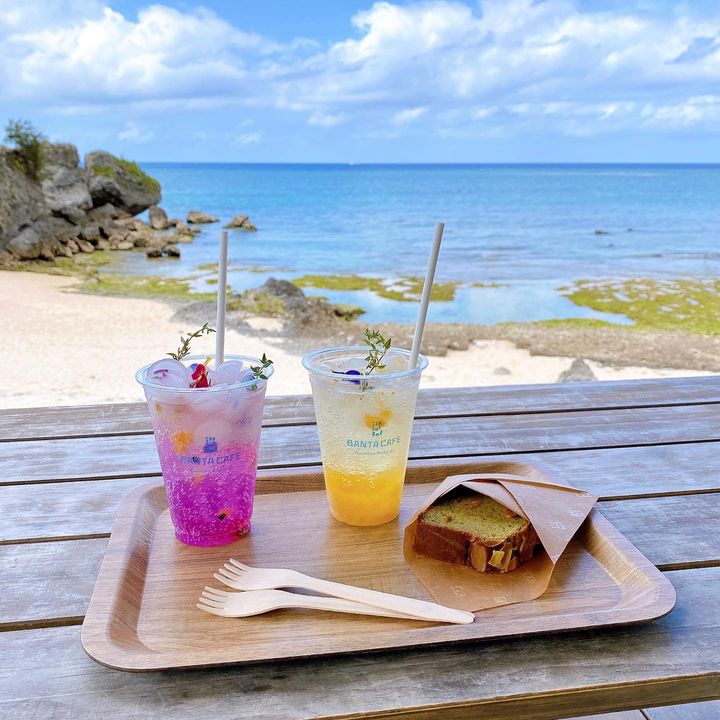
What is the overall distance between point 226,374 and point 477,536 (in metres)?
0.32

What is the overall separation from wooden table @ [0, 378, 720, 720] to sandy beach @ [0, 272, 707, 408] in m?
3.60

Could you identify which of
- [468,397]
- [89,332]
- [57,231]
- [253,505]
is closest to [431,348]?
[89,332]

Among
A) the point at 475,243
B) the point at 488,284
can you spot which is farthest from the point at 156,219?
the point at 488,284

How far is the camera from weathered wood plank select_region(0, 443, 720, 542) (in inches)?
35.7

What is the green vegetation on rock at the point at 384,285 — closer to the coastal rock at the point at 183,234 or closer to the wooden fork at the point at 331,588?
the coastal rock at the point at 183,234

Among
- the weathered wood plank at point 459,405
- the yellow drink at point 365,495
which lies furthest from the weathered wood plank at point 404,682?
the weathered wood plank at point 459,405

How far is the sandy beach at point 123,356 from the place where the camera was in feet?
17.3

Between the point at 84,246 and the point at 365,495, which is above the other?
the point at 365,495

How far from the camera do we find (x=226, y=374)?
786mm

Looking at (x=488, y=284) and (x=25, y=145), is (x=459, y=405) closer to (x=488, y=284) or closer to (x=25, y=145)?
(x=488, y=284)

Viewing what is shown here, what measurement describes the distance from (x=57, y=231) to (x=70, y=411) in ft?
45.9

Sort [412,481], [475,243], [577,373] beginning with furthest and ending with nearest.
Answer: [475,243], [577,373], [412,481]

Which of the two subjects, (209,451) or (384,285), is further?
(384,285)

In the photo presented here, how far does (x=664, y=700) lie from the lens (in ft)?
1.93
